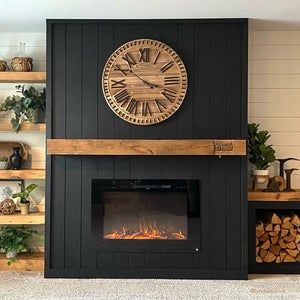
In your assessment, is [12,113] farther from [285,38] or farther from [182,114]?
[285,38]

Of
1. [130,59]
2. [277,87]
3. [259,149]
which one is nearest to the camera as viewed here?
[130,59]

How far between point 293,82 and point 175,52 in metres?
1.22

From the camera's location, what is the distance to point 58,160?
12.9 feet

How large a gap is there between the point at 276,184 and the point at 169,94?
128cm

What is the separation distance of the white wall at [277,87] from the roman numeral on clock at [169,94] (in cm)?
87

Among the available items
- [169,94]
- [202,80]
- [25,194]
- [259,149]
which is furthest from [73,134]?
[259,149]

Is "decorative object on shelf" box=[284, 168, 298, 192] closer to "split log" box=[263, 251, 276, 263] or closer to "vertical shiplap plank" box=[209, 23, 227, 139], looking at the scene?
"split log" box=[263, 251, 276, 263]

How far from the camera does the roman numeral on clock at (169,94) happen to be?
3855mm

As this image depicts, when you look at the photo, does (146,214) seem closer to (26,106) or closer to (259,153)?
(259,153)

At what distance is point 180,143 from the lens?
3766 millimetres

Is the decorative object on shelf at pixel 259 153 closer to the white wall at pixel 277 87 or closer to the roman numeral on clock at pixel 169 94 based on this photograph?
the white wall at pixel 277 87

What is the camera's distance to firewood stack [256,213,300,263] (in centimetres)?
409

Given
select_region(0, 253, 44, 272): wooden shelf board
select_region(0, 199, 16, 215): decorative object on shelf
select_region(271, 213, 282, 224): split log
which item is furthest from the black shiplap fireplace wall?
select_region(0, 199, 16, 215): decorative object on shelf

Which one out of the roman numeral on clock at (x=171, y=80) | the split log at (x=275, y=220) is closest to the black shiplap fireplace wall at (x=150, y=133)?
the roman numeral on clock at (x=171, y=80)
